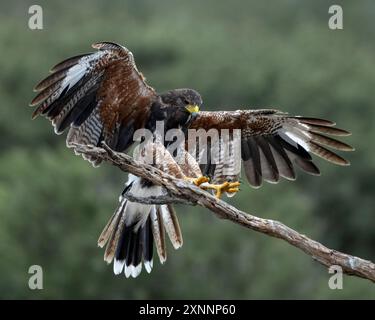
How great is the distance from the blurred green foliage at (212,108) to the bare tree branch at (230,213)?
19036 mm

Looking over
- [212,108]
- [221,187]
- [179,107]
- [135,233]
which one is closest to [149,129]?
[179,107]

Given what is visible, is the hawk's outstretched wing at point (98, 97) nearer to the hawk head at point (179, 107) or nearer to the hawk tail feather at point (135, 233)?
the hawk head at point (179, 107)

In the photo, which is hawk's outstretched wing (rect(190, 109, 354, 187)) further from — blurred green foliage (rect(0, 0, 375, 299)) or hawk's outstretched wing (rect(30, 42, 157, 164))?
blurred green foliage (rect(0, 0, 375, 299))

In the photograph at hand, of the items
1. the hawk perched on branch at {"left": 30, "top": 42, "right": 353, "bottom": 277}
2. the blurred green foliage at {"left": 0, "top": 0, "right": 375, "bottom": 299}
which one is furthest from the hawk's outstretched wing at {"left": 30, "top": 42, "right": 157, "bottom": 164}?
the blurred green foliage at {"left": 0, "top": 0, "right": 375, "bottom": 299}

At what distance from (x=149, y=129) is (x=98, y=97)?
783 millimetres

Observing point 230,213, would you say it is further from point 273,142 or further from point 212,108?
point 212,108

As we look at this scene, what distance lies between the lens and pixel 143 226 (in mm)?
17531

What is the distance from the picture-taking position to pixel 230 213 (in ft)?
45.7

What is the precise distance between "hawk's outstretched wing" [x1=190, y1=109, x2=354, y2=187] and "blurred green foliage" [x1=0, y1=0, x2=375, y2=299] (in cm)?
1603

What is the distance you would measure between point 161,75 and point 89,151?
146ft

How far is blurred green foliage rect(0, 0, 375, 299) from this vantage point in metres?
36.8

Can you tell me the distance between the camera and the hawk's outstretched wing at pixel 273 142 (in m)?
16.8

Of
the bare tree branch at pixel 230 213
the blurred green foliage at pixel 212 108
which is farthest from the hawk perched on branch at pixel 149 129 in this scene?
the blurred green foliage at pixel 212 108
